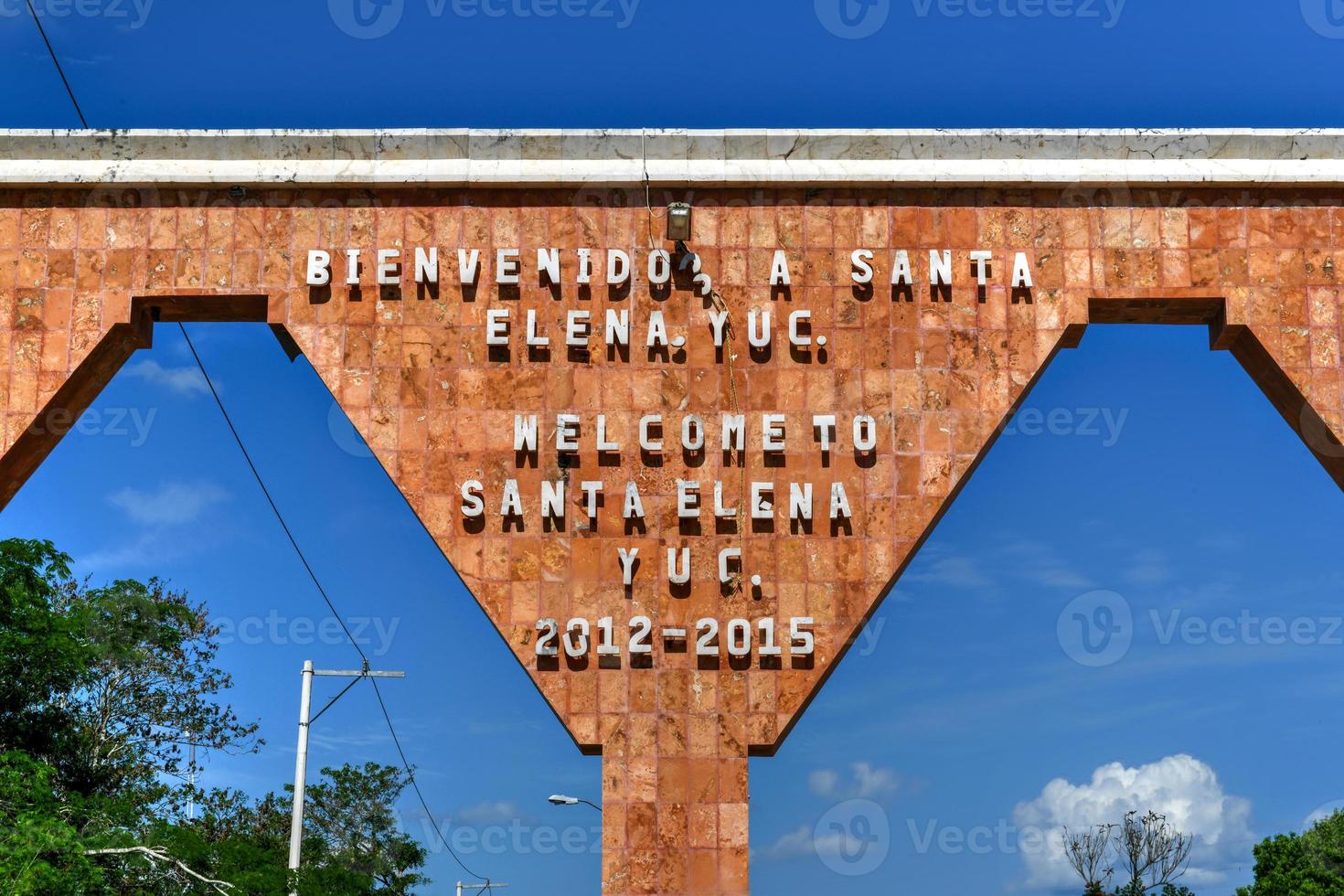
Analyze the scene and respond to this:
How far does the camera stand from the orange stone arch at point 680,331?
15.5m

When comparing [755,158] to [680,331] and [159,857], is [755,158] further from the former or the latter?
[159,857]

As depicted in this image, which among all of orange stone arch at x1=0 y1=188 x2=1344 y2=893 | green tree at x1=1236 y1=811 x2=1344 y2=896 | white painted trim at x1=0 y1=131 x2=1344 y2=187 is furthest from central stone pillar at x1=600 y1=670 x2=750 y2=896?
green tree at x1=1236 y1=811 x2=1344 y2=896

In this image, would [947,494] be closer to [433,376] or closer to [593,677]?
[593,677]

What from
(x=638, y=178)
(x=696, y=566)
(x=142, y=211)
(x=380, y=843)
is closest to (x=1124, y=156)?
(x=638, y=178)

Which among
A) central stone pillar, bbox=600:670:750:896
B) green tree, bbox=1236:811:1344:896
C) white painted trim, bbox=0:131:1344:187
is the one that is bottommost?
central stone pillar, bbox=600:670:750:896

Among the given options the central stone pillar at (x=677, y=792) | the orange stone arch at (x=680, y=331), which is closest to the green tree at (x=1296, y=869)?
the orange stone arch at (x=680, y=331)

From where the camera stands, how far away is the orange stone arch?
15469mm

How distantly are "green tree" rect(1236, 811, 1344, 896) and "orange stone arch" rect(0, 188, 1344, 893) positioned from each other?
1951 cm

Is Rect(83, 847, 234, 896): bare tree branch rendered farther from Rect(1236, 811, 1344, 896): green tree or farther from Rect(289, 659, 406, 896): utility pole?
Rect(1236, 811, 1344, 896): green tree

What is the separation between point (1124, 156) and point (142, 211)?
35.7 ft

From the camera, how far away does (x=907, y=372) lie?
16.0 m

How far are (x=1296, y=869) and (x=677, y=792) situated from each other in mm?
23633

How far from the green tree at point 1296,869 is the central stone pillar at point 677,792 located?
22324mm

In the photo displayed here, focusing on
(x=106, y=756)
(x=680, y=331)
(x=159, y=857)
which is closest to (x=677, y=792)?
(x=680, y=331)
